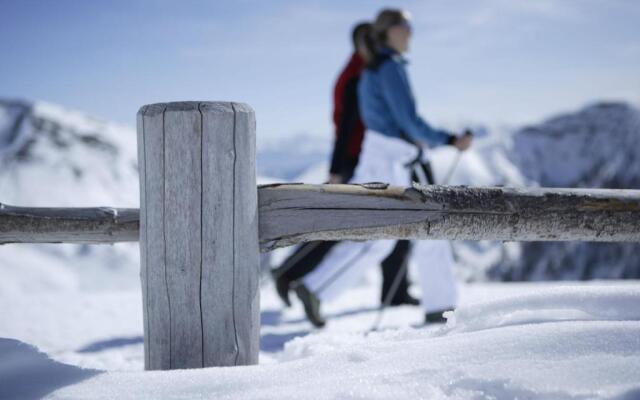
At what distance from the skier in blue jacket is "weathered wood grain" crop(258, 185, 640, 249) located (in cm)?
191

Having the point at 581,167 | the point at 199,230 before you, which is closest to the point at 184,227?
the point at 199,230

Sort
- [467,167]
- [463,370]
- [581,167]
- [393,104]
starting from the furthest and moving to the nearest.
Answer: [581,167], [467,167], [393,104], [463,370]

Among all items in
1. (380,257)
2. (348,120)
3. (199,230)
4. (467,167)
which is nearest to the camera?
(199,230)

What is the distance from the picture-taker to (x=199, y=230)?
1649 millimetres

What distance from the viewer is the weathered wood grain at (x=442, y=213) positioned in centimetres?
182

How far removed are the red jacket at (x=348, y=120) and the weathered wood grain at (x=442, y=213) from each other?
2662mm

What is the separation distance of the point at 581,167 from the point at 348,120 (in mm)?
142566

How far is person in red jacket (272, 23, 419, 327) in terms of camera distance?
4207 mm

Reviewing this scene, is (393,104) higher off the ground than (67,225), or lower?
higher

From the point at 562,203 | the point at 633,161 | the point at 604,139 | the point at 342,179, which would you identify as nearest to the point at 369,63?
the point at 342,179

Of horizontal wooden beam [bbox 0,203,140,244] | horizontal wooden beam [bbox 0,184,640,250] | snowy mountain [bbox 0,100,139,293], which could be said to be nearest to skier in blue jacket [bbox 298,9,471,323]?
horizontal wooden beam [bbox 0,184,640,250]

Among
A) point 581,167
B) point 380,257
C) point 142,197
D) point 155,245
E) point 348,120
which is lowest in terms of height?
point 380,257

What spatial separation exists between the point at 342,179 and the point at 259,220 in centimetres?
278

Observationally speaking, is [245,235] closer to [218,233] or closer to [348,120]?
[218,233]
